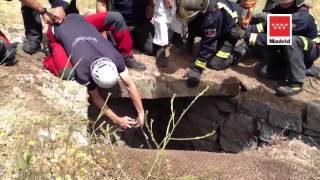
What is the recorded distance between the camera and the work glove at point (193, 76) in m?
5.95

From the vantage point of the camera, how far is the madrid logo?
5613 millimetres


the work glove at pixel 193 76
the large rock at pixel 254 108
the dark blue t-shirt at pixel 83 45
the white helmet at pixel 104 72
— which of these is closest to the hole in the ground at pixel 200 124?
the large rock at pixel 254 108

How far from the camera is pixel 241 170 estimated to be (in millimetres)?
3812

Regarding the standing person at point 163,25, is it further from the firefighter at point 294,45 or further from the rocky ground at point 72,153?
the rocky ground at point 72,153

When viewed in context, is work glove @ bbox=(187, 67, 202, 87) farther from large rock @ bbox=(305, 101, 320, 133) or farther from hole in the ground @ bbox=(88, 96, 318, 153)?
large rock @ bbox=(305, 101, 320, 133)

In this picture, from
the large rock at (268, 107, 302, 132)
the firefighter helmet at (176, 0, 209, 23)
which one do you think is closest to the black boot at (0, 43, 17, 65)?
the firefighter helmet at (176, 0, 209, 23)

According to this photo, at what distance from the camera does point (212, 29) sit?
588 cm

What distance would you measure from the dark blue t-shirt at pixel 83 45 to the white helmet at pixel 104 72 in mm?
131

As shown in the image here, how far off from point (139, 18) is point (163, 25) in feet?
1.69

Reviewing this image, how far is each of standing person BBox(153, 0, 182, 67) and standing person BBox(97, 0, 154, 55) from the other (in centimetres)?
19

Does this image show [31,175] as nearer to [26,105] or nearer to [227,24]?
[26,105]

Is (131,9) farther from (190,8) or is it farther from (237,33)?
(237,33)

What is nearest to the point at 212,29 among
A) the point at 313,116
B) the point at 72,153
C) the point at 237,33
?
the point at 237,33

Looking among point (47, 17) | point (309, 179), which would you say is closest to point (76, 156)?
point (309, 179)
